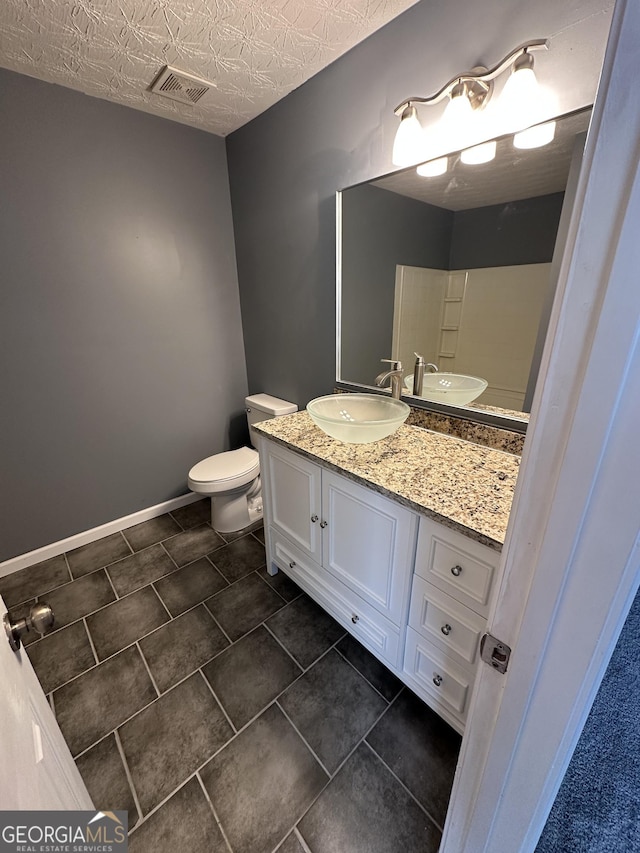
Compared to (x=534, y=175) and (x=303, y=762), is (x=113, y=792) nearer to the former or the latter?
(x=303, y=762)

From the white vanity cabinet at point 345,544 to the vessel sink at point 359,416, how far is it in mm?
167

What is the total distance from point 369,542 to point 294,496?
1.39 feet

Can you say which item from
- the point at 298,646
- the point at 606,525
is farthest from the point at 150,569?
the point at 606,525

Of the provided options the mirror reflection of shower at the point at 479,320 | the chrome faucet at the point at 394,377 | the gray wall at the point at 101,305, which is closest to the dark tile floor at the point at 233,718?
the gray wall at the point at 101,305

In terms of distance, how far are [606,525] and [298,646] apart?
1.42 m

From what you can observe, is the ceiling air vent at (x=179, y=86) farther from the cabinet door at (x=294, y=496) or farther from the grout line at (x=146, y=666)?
the grout line at (x=146, y=666)

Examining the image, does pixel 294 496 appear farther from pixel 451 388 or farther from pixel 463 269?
pixel 463 269

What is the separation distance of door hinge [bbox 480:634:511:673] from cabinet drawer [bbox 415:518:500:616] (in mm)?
365

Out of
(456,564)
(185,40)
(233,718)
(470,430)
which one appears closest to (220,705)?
(233,718)

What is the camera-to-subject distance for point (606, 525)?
1.29ft

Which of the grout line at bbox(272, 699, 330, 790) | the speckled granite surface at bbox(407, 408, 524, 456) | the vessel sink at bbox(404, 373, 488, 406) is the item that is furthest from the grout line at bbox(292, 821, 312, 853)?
the vessel sink at bbox(404, 373, 488, 406)

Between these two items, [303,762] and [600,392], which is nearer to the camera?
[600,392]

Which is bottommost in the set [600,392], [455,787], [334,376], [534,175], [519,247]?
[455,787]

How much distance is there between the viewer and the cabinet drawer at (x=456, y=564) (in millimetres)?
896
